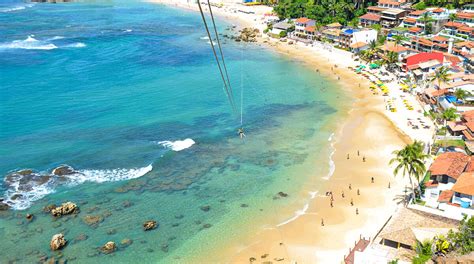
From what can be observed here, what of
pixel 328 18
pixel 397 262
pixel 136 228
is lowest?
pixel 136 228

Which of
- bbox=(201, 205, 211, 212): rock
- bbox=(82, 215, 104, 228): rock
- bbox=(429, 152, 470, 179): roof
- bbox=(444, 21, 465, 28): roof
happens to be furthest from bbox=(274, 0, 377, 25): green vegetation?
→ bbox=(82, 215, 104, 228): rock

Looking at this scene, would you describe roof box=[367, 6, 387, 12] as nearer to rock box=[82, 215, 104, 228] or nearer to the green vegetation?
the green vegetation

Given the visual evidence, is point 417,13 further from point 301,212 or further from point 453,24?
point 301,212

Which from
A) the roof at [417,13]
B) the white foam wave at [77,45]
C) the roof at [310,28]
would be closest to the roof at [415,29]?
the roof at [417,13]

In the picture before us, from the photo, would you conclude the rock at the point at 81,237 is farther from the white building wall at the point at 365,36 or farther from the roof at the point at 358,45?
the white building wall at the point at 365,36

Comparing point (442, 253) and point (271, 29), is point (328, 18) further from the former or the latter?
point (442, 253)

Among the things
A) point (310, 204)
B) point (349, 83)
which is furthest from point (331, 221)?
point (349, 83)
